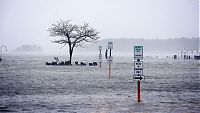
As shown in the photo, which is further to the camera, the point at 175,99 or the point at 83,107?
the point at 175,99

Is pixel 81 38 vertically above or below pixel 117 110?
above

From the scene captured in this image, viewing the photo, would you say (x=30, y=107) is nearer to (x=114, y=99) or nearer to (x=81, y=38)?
(x=114, y=99)

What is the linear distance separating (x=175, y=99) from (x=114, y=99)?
2.85 m

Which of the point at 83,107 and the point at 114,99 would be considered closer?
the point at 83,107

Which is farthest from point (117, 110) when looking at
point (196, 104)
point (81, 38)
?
point (81, 38)

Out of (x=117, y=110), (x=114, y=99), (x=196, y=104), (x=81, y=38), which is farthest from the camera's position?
(x=81, y=38)

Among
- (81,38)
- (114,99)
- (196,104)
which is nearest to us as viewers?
(196,104)

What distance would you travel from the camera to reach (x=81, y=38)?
66125 mm

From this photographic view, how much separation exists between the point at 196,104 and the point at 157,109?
7.52ft

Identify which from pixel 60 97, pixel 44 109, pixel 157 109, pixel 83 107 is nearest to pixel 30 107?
pixel 44 109

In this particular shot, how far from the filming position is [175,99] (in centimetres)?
1734

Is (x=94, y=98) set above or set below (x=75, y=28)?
below

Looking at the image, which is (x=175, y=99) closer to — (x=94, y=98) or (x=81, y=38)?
(x=94, y=98)

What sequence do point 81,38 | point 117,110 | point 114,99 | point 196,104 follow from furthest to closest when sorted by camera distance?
point 81,38, point 114,99, point 196,104, point 117,110
